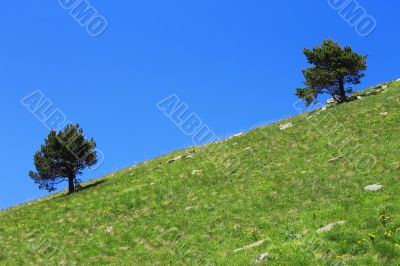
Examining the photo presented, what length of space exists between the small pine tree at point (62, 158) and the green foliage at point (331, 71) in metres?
28.7

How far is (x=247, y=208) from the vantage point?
30109 millimetres

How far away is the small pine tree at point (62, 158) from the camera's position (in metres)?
47.2

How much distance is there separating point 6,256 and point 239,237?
629 inches

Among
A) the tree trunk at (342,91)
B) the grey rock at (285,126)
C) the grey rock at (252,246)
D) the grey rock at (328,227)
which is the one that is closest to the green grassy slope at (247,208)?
the grey rock at (252,246)

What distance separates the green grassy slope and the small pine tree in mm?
3543

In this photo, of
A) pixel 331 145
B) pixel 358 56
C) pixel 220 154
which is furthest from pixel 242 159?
pixel 358 56

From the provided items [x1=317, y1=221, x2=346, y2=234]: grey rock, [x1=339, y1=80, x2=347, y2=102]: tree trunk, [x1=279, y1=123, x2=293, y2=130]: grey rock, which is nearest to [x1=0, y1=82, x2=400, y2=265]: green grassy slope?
[x1=317, y1=221, x2=346, y2=234]: grey rock

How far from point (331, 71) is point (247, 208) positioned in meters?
35.2

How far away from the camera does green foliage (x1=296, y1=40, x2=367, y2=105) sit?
59.0m

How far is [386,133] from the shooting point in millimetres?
38719

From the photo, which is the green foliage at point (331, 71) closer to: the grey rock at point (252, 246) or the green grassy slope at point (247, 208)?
the green grassy slope at point (247, 208)

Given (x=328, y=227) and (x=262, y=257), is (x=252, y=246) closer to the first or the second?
(x=262, y=257)

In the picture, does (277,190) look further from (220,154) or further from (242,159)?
(220,154)

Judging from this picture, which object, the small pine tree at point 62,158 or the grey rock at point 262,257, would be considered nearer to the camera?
the grey rock at point 262,257
